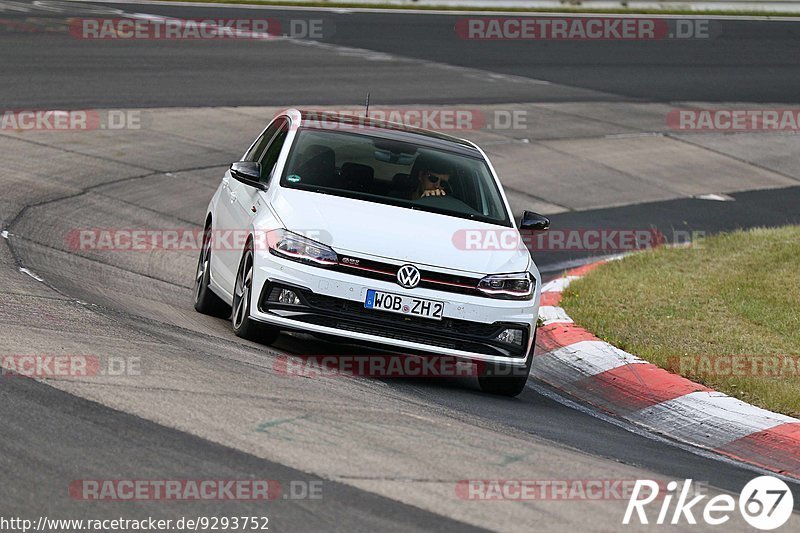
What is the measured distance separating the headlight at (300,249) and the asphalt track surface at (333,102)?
A: 66 cm

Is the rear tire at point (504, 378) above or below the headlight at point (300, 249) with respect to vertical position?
below

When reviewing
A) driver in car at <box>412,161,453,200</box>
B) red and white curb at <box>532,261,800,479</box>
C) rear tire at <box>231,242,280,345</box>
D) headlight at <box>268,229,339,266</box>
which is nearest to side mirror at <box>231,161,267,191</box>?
rear tire at <box>231,242,280,345</box>

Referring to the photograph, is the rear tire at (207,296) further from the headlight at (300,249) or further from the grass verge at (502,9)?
the grass verge at (502,9)

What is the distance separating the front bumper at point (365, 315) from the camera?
830 cm

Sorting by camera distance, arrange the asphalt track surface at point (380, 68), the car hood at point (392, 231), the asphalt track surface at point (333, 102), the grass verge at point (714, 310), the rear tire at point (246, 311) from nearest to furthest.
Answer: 1. the asphalt track surface at point (333, 102)
2. the car hood at point (392, 231)
3. the rear tire at point (246, 311)
4. the grass verge at point (714, 310)
5. the asphalt track surface at point (380, 68)

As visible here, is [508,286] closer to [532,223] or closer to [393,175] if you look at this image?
[532,223]

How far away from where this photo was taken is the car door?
940 cm

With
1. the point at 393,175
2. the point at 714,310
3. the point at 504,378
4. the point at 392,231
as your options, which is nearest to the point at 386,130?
the point at 393,175

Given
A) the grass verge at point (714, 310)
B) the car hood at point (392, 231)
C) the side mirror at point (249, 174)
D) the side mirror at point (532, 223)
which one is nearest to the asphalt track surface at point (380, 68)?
the grass verge at point (714, 310)

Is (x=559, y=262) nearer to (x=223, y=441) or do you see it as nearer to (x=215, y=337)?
(x=215, y=337)

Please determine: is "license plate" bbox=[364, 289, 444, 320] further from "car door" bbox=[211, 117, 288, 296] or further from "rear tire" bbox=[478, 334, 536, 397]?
"car door" bbox=[211, 117, 288, 296]

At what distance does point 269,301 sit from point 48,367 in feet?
5.74

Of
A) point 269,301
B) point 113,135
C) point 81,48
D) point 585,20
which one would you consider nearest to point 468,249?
point 269,301

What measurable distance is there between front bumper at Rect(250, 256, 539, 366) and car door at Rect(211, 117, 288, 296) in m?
0.86
